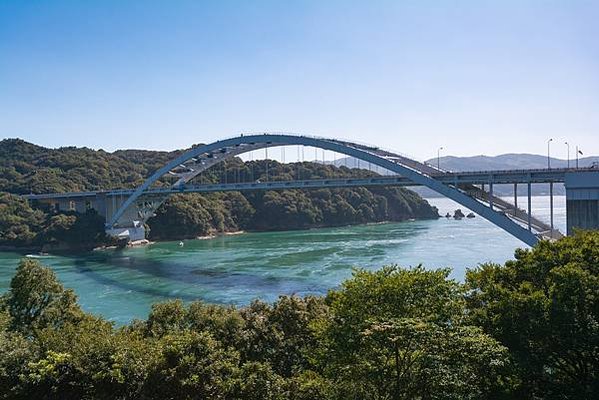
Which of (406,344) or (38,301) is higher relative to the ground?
(406,344)

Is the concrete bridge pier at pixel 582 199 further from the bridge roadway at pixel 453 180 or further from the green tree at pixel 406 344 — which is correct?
the green tree at pixel 406 344

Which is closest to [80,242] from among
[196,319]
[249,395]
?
[196,319]

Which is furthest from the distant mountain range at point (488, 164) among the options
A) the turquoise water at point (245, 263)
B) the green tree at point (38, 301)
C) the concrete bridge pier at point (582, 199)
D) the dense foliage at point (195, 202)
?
the green tree at point (38, 301)

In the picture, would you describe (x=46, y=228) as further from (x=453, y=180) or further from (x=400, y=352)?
(x=400, y=352)

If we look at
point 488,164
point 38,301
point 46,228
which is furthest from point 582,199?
point 488,164

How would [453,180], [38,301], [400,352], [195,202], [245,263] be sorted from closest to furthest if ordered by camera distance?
[400,352] → [38,301] → [453,180] → [245,263] → [195,202]
